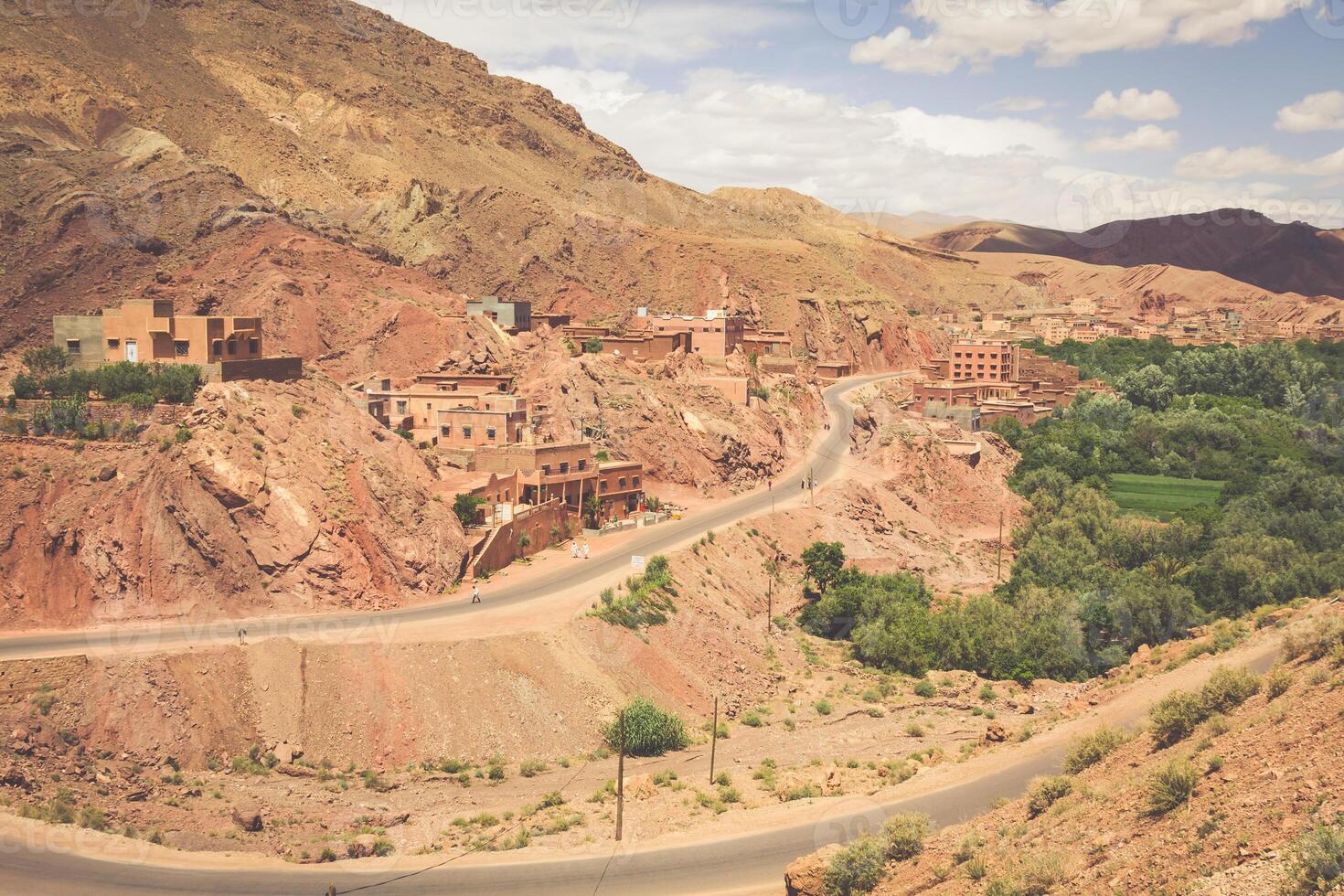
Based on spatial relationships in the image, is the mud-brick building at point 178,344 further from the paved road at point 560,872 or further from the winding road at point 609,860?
the paved road at point 560,872

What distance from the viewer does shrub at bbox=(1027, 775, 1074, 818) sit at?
65.6 feet

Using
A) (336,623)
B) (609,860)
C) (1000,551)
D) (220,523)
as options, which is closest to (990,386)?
(1000,551)

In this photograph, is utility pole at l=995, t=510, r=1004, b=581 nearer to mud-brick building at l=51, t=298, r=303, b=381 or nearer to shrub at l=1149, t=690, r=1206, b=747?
mud-brick building at l=51, t=298, r=303, b=381

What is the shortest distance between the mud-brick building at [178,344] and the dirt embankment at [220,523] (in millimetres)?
1673

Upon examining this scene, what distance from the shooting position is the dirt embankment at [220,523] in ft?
110

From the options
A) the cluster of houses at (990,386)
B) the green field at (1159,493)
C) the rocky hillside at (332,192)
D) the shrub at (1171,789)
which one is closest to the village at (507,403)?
the cluster of houses at (990,386)

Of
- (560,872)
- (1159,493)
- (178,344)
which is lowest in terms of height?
(560,872)

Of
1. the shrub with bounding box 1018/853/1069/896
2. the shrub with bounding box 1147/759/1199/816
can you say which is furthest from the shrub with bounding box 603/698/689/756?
the shrub with bounding box 1147/759/1199/816

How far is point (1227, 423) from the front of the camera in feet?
287

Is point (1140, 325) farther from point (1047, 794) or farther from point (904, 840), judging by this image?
point (904, 840)

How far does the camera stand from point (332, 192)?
89.5 m

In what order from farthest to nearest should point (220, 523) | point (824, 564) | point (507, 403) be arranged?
1. point (507, 403)
2. point (824, 564)
3. point (220, 523)

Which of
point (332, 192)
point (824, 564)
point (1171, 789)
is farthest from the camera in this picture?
point (332, 192)

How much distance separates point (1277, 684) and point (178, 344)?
36.7m
